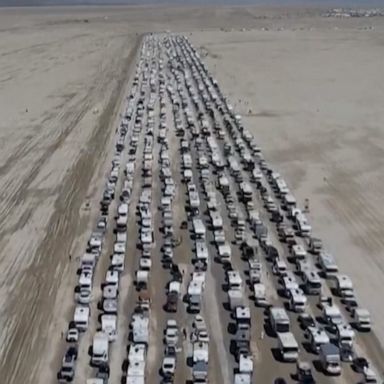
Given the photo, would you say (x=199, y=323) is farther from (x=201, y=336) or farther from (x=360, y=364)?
(x=360, y=364)

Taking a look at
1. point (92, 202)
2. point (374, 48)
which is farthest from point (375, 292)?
point (374, 48)

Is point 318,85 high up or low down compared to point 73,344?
down

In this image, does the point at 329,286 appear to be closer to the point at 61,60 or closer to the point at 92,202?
the point at 92,202

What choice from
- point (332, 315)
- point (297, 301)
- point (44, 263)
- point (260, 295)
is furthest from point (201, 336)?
point (44, 263)

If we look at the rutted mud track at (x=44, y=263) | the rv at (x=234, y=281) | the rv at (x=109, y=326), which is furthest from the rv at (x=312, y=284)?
the rutted mud track at (x=44, y=263)

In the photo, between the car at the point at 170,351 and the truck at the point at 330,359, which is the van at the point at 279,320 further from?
the car at the point at 170,351
